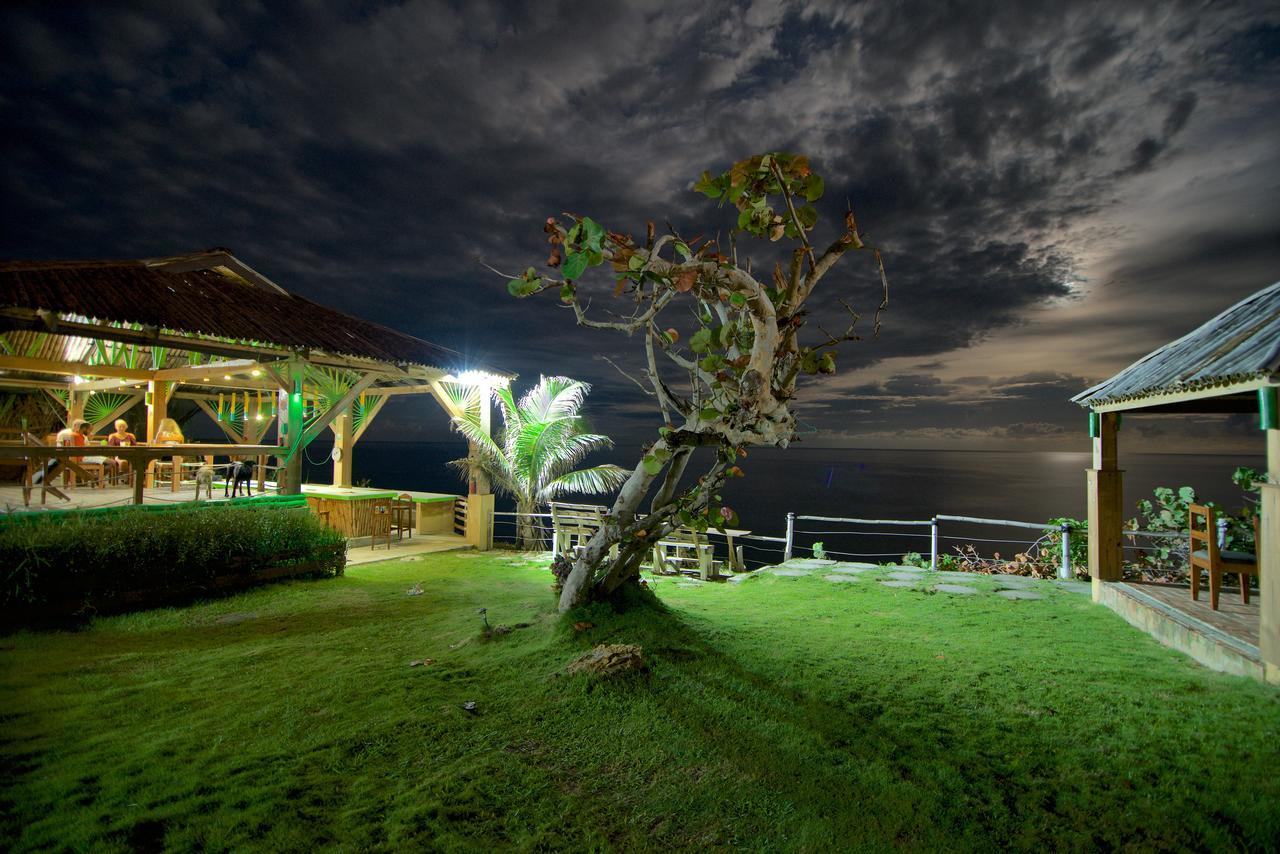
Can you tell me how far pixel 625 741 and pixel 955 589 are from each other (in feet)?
21.8

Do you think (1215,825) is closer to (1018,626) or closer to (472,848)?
(472,848)

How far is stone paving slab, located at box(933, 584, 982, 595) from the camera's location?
8234 mm

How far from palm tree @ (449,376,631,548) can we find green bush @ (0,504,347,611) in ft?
13.4

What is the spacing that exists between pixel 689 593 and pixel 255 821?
658cm

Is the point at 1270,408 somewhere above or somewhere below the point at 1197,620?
above

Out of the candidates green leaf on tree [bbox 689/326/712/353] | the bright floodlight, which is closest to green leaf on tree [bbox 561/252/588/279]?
green leaf on tree [bbox 689/326/712/353]

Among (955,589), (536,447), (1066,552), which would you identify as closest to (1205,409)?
(1066,552)

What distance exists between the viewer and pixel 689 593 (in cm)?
881

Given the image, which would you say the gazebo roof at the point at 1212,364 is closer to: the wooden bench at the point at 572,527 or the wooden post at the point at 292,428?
the wooden bench at the point at 572,527

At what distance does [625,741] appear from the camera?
355 cm

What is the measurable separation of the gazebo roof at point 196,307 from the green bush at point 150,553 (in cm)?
241

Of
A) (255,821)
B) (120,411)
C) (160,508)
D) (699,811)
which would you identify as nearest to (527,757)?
(699,811)

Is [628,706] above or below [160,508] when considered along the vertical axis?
below

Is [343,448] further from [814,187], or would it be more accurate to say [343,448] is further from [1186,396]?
[1186,396]
